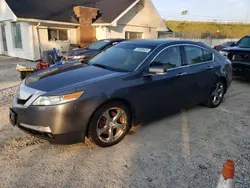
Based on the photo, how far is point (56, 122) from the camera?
2.95 meters

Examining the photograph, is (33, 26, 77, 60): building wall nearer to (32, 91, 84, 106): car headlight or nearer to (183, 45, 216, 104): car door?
(183, 45, 216, 104): car door

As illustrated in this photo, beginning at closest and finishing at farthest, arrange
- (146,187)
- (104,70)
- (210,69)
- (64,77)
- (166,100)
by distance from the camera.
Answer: (146,187) → (64,77) → (104,70) → (166,100) → (210,69)

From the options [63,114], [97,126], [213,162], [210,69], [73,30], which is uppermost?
[73,30]

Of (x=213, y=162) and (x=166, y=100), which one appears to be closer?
(x=213, y=162)

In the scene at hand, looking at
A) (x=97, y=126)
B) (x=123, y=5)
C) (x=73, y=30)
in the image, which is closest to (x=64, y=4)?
(x=73, y=30)

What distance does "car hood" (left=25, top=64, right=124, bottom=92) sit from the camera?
10.3 feet

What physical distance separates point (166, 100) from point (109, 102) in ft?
Result: 4.18

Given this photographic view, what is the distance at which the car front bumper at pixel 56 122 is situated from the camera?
9.62 ft

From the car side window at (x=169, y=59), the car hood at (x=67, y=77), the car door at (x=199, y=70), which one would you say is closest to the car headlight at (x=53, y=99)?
the car hood at (x=67, y=77)

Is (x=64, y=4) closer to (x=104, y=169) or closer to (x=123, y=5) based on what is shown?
(x=123, y=5)

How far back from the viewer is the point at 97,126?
129 inches

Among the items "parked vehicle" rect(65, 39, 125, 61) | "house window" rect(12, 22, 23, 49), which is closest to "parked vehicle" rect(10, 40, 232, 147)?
"parked vehicle" rect(65, 39, 125, 61)

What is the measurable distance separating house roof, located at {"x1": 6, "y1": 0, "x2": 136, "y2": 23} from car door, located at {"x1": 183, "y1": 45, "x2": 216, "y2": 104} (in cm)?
1095

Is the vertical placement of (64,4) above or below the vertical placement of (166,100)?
above
